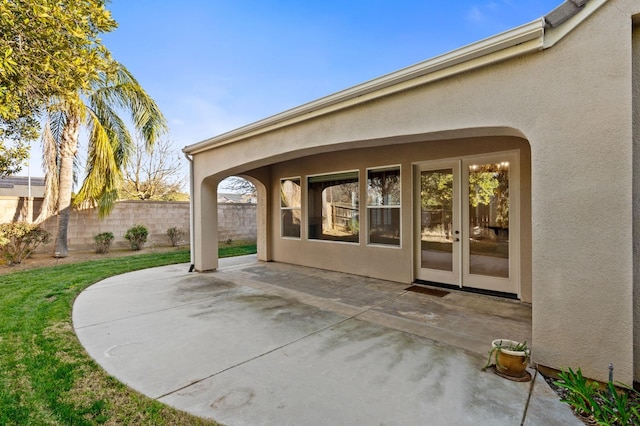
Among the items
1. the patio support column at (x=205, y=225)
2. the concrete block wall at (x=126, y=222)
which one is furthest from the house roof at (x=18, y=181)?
the patio support column at (x=205, y=225)

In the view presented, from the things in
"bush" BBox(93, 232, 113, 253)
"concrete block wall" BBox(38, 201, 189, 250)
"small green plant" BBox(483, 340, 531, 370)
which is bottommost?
"small green plant" BBox(483, 340, 531, 370)

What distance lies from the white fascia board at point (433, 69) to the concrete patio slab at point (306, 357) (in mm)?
3157

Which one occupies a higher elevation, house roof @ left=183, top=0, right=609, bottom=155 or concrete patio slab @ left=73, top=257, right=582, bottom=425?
house roof @ left=183, top=0, right=609, bottom=155

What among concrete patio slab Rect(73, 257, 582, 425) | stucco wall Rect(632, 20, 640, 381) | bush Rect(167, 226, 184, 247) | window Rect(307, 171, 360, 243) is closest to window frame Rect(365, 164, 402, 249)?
window Rect(307, 171, 360, 243)

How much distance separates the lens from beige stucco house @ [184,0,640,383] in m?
2.57

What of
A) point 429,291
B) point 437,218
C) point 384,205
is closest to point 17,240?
point 384,205

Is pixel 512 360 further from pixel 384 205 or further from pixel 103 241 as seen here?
pixel 103 241

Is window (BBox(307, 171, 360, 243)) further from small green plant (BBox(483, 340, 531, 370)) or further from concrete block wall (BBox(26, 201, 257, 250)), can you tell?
concrete block wall (BBox(26, 201, 257, 250))

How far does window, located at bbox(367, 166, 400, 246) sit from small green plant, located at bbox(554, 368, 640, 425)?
13.7ft

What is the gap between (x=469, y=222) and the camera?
5715mm

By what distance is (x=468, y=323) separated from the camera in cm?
420

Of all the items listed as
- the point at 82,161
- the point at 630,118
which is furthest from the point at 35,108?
the point at 630,118

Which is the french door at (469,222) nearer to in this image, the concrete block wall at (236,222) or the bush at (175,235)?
the concrete block wall at (236,222)

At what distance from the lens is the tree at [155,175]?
18.4 meters
